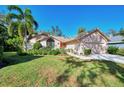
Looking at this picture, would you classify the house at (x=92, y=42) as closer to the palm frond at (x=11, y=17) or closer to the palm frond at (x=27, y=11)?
the palm frond at (x=27, y=11)

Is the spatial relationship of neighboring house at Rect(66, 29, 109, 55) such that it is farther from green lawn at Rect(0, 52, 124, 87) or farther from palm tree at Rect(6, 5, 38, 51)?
green lawn at Rect(0, 52, 124, 87)

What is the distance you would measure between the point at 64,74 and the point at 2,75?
2976 mm

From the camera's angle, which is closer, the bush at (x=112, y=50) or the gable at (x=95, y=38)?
the gable at (x=95, y=38)

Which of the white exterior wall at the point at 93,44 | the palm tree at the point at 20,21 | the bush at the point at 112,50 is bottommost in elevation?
the bush at the point at 112,50

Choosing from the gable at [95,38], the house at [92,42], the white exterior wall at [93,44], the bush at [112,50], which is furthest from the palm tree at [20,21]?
the bush at [112,50]

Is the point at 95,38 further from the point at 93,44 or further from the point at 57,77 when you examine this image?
the point at 57,77

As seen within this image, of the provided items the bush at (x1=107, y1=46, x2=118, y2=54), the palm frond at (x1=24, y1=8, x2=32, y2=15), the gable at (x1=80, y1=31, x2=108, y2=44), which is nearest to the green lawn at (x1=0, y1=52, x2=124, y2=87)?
the gable at (x1=80, y1=31, x2=108, y2=44)

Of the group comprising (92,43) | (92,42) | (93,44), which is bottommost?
(93,44)

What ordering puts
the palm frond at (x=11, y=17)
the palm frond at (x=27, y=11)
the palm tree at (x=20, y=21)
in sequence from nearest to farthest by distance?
the palm frond at (x=11, y=17) → the palm tree at (x=20, y=21) → the palm frond at (x=27, y=11)

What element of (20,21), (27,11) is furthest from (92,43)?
(20,21)

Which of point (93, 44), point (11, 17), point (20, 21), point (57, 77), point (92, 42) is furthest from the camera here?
point (20, 21)

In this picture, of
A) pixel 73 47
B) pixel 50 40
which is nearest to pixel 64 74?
pixel 73 47

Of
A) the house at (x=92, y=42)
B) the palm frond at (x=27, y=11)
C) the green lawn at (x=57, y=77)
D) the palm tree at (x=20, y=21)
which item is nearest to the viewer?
the green lawn at (x=57, y=77)

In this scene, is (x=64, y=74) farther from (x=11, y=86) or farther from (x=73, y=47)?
(x=73, y=47)
